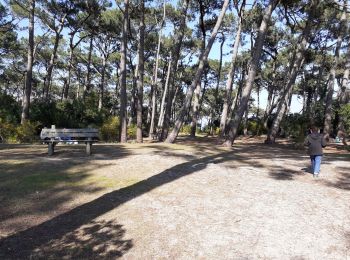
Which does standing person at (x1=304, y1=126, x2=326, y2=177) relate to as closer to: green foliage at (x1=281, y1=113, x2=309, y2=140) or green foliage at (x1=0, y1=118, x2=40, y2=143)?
green foliage at (x1=0, y1=118, x2=40, y2=143)

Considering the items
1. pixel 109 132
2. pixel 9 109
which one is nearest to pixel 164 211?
pixel 109 132

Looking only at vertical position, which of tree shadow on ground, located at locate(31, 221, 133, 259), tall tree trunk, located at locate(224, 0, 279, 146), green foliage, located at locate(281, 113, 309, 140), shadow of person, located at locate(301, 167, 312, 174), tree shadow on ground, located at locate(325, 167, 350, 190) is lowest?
tree shadow on ground, located at locate(31, 221, 133, 259)

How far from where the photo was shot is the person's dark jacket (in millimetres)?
8422

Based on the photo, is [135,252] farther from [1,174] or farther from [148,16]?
[148,16]

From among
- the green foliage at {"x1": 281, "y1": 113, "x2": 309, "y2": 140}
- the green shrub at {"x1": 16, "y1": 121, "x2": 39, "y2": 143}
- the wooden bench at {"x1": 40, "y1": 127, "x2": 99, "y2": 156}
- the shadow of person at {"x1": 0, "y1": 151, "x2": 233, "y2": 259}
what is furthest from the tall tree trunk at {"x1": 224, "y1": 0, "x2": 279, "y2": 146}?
the green shrub at {"x1": 16, "y1": 121, "x2": 39, "y2": 143}

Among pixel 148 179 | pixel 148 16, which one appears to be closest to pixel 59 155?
pixel 148 179

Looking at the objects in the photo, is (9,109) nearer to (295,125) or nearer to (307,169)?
(307,169)

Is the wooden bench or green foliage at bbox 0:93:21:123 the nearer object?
the wooden bench

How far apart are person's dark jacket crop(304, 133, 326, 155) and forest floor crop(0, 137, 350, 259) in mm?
623

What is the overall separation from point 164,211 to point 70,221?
4.63 feet

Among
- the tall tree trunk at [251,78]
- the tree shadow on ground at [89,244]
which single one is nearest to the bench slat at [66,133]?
the tree shadow on ground at [89,244]

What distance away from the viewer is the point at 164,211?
5.75 m

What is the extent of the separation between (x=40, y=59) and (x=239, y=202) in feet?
140

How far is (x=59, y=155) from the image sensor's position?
9.39 m
